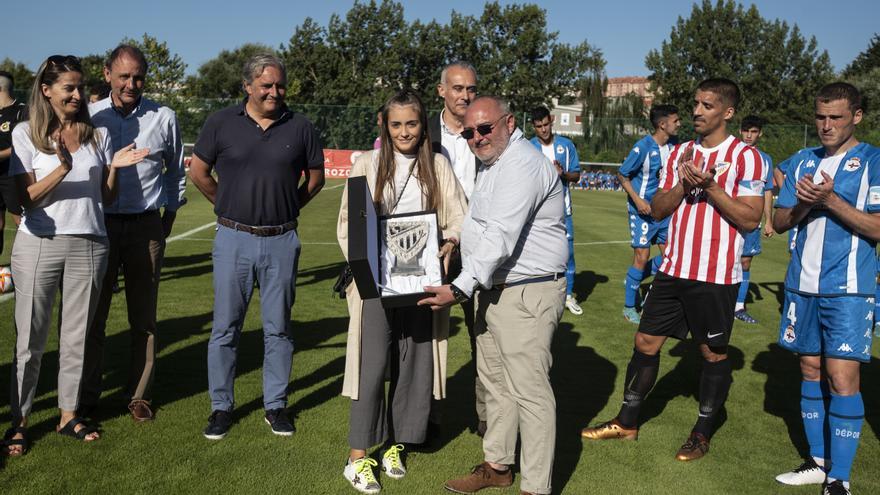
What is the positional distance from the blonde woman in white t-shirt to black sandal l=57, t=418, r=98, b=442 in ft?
0.05

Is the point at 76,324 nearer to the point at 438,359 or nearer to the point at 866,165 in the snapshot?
the point at 438,359

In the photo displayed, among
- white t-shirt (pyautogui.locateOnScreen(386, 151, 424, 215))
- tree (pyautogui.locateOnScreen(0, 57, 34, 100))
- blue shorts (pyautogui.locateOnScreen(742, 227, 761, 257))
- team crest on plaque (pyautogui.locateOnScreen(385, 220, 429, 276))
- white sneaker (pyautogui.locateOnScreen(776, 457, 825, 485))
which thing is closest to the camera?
team crest on plaque (pyautogui.locateOnScreen(385, 220, 429, 276))

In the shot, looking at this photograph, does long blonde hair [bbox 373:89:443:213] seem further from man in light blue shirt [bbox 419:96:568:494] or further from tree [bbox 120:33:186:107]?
tree [bbox 120:33:186:107]

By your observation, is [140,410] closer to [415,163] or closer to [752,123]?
[415,163]

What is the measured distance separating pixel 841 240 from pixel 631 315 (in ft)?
14.3

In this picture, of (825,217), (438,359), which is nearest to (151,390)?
(438,359)

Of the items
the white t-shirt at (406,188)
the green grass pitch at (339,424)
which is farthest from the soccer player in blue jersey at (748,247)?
the white t-shirt at (406,188)

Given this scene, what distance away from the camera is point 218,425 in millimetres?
4766

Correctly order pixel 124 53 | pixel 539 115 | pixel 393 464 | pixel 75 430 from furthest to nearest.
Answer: pixel 539 115, pixel 124 53, pixel 75 430, pixel 393 464

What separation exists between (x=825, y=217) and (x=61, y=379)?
174 inches

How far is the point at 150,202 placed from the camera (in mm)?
5008

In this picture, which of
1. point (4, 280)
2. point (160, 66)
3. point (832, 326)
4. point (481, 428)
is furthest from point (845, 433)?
point (160, 66)

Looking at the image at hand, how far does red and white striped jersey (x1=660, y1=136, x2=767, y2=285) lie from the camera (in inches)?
179

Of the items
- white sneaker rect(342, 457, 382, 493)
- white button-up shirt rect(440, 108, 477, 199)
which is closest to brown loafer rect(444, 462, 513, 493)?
white sneaker rect(342, 457, 382, 493)
